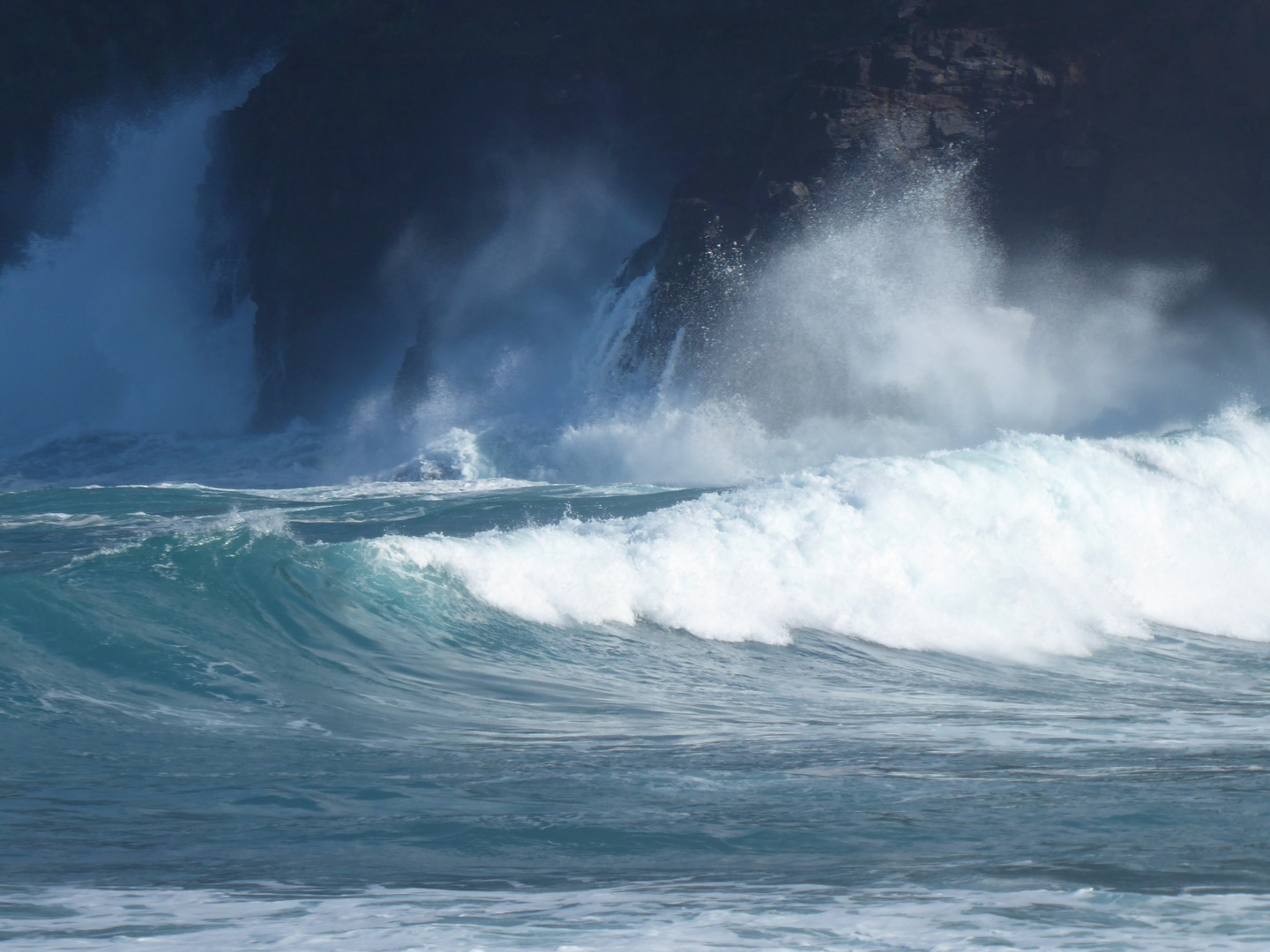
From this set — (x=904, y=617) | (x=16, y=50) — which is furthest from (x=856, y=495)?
(x=16, y=50)

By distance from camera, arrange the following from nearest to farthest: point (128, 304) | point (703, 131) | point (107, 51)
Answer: point (703, 131) → point (128, 304) → point (107, 51)

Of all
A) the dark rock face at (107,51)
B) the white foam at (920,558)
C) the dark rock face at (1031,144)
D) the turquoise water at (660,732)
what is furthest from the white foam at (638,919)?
the dark rock face at (107,51)

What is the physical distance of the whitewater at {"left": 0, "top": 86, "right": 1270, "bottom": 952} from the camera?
337 cm

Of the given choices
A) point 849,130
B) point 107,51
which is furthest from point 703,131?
point 107,51

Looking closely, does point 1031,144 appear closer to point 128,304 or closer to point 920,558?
point 920,558

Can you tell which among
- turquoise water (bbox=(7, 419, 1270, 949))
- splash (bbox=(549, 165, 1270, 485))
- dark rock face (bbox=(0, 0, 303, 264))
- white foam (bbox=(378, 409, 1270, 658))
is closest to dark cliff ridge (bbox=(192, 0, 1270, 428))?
splash (bbox=(549, 165, 1270, 485))

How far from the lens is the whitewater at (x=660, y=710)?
3.37 meters

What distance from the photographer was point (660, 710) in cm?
654

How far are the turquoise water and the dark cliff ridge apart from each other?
38.1 feet

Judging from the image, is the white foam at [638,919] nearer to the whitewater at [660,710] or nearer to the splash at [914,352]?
the whitewater at [660,710]

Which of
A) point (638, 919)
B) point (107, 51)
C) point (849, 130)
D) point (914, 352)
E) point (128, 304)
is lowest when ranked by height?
point (638, 919)

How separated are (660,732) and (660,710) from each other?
621mm

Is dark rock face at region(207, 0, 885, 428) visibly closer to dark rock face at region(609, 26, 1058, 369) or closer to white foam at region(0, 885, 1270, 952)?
dark rock face at region(609, 26, 1058, 369)

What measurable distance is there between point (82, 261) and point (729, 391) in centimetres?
2142
